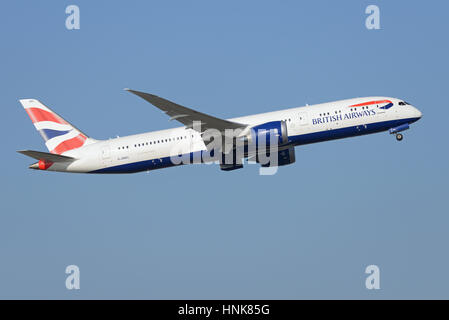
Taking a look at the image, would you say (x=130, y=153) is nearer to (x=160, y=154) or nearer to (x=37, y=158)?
(x=160, y=154)

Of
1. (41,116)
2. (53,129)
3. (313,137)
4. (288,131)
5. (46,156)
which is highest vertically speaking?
(41,116)

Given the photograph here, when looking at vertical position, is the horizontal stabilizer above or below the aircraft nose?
below

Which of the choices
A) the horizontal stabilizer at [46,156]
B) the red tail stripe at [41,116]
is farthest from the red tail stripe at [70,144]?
the red tail stripe at [41,116]

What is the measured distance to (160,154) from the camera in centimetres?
5859

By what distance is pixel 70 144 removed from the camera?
2430 inches

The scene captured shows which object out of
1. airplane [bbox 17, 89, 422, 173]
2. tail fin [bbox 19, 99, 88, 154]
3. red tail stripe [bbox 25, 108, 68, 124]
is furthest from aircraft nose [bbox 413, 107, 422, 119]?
red tail stripe [bbox 25, 108, 68, 124]

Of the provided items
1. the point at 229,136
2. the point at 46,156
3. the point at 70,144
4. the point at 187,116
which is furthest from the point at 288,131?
the point at 46,156

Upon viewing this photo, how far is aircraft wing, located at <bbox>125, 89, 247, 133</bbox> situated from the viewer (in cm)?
5244

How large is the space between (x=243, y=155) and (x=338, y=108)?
8322 mm

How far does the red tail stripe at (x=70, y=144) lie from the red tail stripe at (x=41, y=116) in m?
2.26

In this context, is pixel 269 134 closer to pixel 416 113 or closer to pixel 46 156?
pixel 416 113

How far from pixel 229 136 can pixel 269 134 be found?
11.1ft

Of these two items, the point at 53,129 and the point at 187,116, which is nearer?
the point at 187,116

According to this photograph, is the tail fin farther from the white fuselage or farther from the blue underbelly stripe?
the blue underbelly stripe
